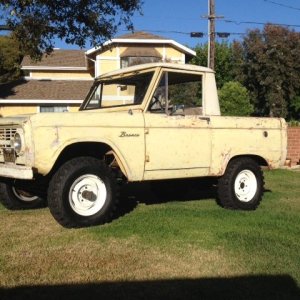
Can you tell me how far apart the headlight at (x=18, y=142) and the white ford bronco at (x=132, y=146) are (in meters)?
0.01

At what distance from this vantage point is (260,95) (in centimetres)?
3909

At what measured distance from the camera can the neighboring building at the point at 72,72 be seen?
27609mm

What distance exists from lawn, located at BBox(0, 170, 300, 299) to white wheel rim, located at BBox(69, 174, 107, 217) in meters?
0.25

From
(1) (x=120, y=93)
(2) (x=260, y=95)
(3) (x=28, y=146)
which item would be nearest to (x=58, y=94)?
(2) (x=260, y=95)

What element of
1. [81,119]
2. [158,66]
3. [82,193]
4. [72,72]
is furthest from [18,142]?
[72,72]

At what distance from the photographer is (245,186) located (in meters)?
8.48

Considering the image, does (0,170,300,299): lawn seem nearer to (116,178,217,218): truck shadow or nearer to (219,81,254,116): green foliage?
(116,178,217,218): truck shadow

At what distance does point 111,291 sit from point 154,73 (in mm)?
3720

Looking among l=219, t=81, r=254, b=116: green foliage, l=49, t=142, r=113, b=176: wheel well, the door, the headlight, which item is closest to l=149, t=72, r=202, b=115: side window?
the door

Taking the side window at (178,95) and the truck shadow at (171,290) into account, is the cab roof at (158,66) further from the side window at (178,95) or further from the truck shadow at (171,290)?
the truck shadow at (171,290)

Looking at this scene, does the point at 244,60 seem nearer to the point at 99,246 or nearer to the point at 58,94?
the point at 58,94

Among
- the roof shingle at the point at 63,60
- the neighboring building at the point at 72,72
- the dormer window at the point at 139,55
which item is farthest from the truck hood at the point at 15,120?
the roof shingle at the point at 63,60

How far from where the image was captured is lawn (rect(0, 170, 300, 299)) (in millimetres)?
4645

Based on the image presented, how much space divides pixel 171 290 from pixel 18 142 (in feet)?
9.17
